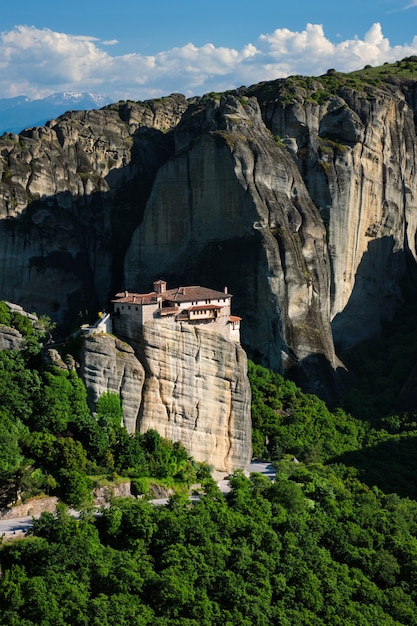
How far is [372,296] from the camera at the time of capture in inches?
2938

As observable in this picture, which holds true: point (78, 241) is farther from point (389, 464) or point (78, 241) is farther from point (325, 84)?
point (389, 464)

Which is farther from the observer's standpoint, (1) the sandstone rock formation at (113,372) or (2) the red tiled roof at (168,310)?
(2) the red tiled roof at (168,310)

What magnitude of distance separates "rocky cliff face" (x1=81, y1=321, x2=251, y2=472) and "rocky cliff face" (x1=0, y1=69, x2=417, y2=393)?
1499 cm

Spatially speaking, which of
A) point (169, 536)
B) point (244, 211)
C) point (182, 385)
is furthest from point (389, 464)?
point (169, 536)

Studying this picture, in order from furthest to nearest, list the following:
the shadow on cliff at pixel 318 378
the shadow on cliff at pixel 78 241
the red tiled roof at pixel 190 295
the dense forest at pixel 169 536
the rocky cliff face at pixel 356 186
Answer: the rocky cliff face at pixel 356 186
the shadow on cliff at pixel 78 241
the shadow on cliff at pixel 318 378
the red tiled roof at pixel 190 295
the dense forest at pixel 169 536

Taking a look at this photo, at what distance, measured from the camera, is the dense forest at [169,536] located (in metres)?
33.8

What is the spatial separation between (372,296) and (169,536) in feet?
133

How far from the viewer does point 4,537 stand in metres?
35.2

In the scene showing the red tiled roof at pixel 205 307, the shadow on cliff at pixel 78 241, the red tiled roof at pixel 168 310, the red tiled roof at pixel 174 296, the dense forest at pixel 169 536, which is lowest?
the dense forest at pixel 169 536

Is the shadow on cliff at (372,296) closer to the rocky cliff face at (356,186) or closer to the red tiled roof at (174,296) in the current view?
the rocky cliff face at (356,186)

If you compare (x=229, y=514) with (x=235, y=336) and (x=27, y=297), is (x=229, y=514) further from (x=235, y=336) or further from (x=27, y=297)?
(x=27, y=297)

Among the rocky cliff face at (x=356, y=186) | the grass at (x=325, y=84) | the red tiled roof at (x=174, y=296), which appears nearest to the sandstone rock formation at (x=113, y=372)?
the red tiled roof at (x=174, y=296)

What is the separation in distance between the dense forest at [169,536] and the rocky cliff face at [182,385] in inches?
36.2

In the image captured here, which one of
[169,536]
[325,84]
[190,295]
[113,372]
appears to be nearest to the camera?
[169,536]
